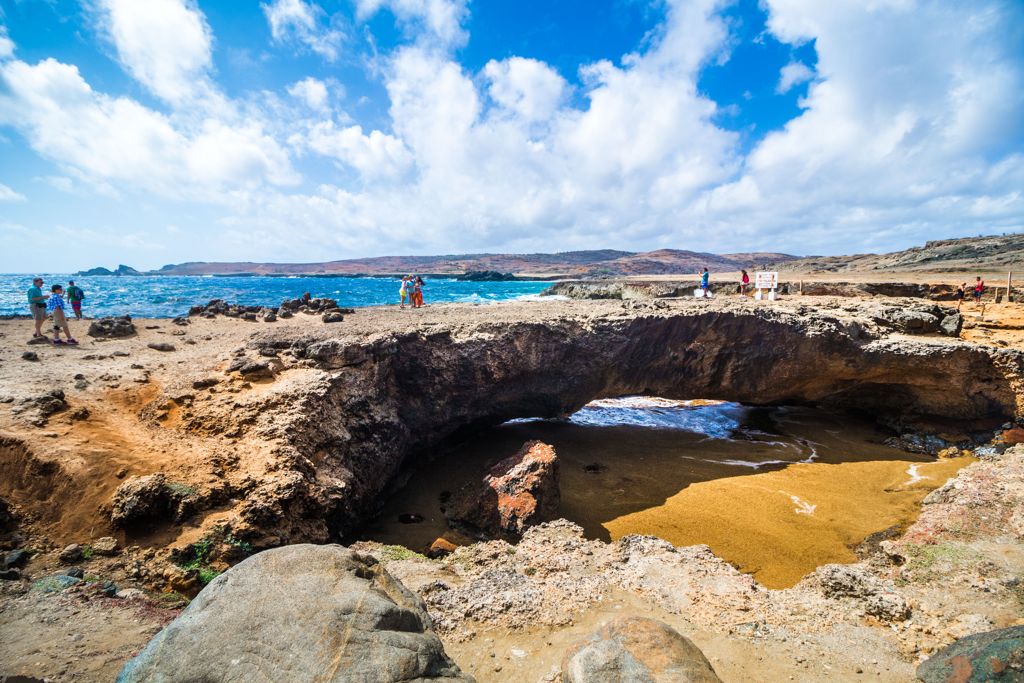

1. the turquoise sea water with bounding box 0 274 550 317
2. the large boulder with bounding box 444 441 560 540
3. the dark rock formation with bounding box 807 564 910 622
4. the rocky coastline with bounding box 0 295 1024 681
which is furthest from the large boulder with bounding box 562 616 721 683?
the turquoise sea water with bounding box 0 274 550 317

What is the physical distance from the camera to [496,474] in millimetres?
8711

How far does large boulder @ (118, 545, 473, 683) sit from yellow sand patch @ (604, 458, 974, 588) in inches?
227

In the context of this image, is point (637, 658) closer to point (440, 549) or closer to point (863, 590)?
point (863, 590)

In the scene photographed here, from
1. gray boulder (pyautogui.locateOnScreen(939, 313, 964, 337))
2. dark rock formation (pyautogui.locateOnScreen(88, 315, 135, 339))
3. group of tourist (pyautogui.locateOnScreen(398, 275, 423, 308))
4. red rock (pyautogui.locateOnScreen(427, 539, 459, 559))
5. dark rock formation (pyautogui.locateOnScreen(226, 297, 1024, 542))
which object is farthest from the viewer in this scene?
group of tourist (pyautogui.locateOnScreen(398, 275, 423, 308))

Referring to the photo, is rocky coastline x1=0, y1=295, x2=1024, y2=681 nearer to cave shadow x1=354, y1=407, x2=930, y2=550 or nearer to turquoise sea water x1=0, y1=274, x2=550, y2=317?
cave shadow x1=354, y1=407, x2=930, y2=550

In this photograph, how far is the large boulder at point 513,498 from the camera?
7.92 meters

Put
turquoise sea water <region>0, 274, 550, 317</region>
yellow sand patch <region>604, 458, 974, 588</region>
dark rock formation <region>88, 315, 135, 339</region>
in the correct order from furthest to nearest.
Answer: turquoise sea water <region>0, 274, 550, 317</region> < dark rock formation <region>88, 315, 135, 339</region> < yellow sand patch <region>604, 458, 974, 588</region>

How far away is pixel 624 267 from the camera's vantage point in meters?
168

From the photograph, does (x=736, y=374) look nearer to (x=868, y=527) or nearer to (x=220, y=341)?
(x=868, y=527)

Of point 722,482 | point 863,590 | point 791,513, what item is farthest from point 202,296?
point 863,590

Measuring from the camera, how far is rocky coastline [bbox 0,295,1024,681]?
497 cm

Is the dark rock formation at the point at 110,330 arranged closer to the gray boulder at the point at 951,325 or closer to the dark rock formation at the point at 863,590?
the dark rock formation at the point at 863,590

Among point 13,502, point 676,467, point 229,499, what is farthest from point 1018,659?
point 13,502

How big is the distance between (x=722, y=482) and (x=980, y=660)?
6.46 metres
